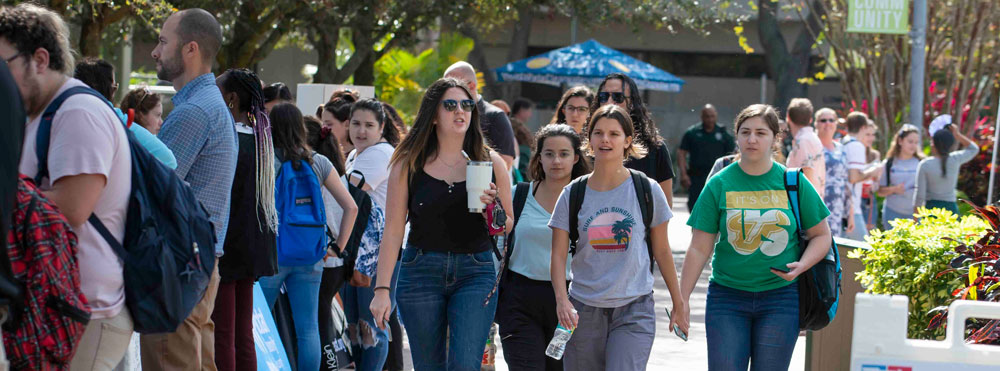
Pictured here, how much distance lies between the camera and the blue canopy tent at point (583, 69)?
2018cm

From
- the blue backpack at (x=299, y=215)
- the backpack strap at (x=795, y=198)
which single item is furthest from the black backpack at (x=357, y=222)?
the backpack strap at (x=795, y=198)

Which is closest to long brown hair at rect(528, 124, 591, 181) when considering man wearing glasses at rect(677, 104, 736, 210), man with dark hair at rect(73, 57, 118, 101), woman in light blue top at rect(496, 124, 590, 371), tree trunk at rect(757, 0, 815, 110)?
woman in light blue top at rect(496, 124, 590, 371)

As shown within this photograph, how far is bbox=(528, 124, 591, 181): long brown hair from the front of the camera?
19.2 feet

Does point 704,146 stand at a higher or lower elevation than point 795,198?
higher

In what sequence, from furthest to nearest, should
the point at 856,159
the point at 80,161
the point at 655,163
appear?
the point at 856,159
the point at 655,163
the point at 80,161

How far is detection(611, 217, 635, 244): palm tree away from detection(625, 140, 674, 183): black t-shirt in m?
1.56

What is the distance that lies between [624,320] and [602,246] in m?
0.33

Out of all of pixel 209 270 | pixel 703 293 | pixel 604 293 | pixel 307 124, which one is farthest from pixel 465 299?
pixel 703 293

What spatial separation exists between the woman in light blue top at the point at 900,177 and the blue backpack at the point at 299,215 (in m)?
7.78

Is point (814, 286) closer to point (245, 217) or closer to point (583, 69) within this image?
point (245, 217)

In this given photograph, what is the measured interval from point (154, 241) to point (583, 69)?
16911 millimetres

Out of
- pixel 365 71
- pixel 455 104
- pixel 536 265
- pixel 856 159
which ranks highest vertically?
pixel 365 71

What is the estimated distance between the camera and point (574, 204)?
525 cm

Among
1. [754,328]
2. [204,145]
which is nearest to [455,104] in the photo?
[204,145]
